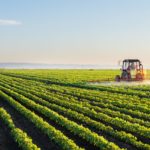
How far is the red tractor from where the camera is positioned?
120 feet

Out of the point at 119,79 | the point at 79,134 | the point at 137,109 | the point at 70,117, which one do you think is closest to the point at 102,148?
the point at 79,134

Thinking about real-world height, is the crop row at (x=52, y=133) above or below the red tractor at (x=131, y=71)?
below

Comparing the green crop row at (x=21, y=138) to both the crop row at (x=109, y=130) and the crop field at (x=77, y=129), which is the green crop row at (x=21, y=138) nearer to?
the crop field at (x=77, y=129)

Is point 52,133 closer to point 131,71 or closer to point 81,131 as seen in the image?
point 81,131

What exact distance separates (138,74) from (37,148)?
→ 26421 mm

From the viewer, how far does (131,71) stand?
3672 cm

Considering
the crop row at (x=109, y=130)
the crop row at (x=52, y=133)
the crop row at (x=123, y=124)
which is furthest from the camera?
the crop row at (x=123, y=124)

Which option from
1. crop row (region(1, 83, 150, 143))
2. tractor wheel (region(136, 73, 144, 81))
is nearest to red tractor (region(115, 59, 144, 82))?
tractor wheel (region(136, 73, 144, 81))

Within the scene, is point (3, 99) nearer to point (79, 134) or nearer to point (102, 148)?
point (79, 134)

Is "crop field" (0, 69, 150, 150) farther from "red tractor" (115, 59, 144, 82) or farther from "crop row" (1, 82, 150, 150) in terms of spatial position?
Answer: "red tractor" (115, 59, 144, 82)

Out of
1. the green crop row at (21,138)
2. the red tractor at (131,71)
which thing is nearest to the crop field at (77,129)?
the green crop row at (21,138)

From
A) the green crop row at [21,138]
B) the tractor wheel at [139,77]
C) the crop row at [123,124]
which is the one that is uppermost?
the tractor wheel at [139,77]

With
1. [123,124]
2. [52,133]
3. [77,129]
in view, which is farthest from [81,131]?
[123,124]

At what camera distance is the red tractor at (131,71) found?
3653cm
